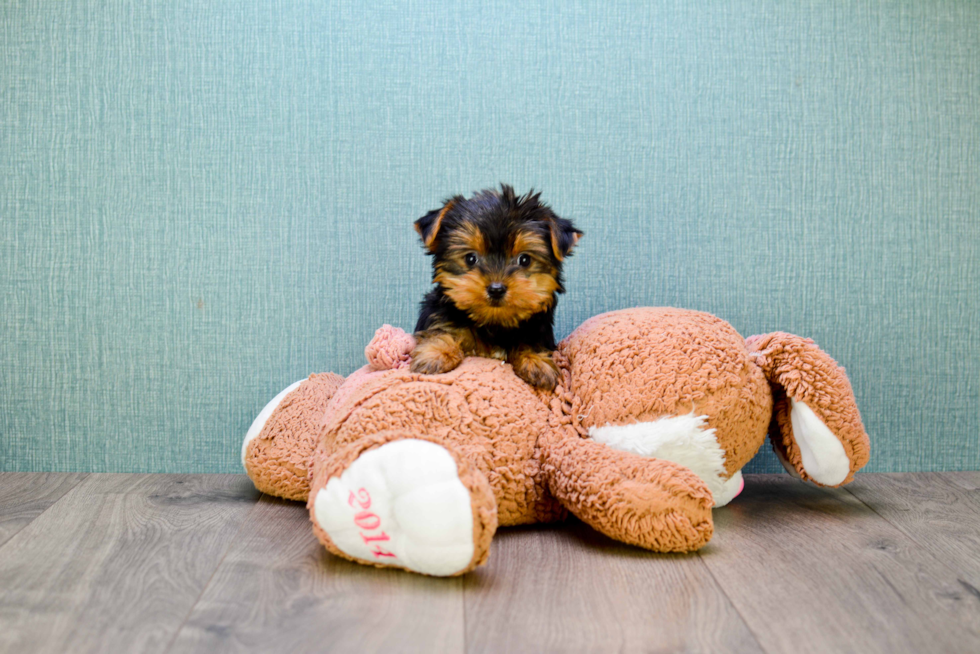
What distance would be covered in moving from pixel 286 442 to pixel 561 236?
2.98ft

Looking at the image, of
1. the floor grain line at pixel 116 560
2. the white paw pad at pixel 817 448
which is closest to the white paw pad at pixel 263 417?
the floor grain line at pixel 116 560

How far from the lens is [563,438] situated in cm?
165

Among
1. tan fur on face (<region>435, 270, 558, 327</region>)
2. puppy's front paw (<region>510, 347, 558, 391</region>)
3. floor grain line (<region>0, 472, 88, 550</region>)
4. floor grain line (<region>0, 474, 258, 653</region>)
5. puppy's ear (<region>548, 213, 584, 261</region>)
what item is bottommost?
floor grain line (<region>0, 472, 88, 550</region>)

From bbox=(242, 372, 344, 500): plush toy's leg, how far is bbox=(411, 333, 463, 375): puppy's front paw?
379 millimetres

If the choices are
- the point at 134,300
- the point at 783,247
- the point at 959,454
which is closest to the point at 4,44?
the point at 134,300

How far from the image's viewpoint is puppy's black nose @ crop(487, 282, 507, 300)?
1615mm

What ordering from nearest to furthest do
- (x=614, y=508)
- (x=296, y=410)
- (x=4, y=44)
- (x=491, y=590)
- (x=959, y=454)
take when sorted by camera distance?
(x=491, y=590)
(x=614, y=508)
(x=296, y=410)
(x=4, y=44)
(x=959, y=454)

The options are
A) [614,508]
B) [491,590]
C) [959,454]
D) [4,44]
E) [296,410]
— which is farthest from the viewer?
[959,454]

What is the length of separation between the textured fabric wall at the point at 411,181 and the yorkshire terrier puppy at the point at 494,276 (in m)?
0.44

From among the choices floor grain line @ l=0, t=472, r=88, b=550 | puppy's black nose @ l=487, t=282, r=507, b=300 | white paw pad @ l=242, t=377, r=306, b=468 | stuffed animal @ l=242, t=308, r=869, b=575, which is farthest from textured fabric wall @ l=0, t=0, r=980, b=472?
puppy's black nose @ l=487, t=282, r=507, b=300

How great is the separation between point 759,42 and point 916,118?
545 millimetres

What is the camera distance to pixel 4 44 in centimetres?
211

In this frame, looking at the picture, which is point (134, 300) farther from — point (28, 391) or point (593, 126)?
point (593, 126)

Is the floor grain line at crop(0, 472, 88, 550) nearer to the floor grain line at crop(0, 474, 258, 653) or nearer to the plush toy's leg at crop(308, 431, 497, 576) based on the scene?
the floor grain line at crop(0, 474, 258, 653)
